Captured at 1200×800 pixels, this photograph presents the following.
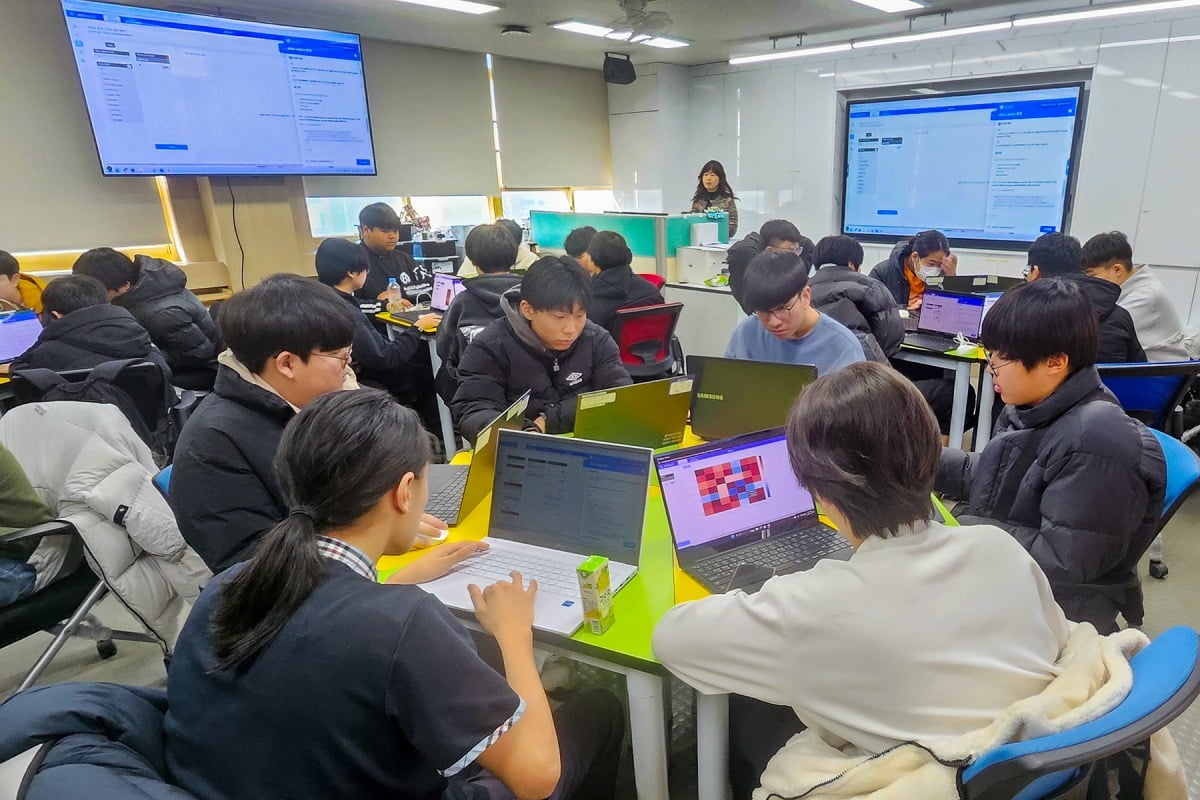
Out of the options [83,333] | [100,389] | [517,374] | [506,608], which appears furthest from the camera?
[83,333]

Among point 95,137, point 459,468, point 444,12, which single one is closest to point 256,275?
point 95,137

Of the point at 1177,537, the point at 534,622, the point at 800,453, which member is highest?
the point at 800,453

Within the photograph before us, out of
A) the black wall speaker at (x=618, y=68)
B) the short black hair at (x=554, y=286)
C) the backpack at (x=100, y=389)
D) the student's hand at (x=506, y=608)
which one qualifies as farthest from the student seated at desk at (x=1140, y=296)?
the black wall speaker at (x=618, y=68)

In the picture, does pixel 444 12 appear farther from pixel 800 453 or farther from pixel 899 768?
pixel 899 768

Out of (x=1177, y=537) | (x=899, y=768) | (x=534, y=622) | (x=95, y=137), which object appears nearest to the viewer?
(x=899, y=768)

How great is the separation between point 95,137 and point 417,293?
2.16 meters

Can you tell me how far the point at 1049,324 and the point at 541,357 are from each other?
1428 mm

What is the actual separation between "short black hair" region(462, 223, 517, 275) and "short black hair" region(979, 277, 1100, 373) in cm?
240

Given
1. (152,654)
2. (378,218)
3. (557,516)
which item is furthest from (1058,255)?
(152,654)

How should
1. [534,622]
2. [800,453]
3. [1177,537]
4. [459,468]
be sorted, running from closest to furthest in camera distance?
[800,453], [534,622], [459,468], [1177,537]

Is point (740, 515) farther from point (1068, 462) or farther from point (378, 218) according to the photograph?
point (378, 218)

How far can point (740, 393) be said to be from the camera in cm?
192

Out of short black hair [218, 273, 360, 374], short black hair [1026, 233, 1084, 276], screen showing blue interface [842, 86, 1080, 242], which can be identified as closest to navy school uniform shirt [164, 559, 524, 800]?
short black hair [218, 273, 360, 374]

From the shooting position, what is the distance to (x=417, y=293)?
462 cm
